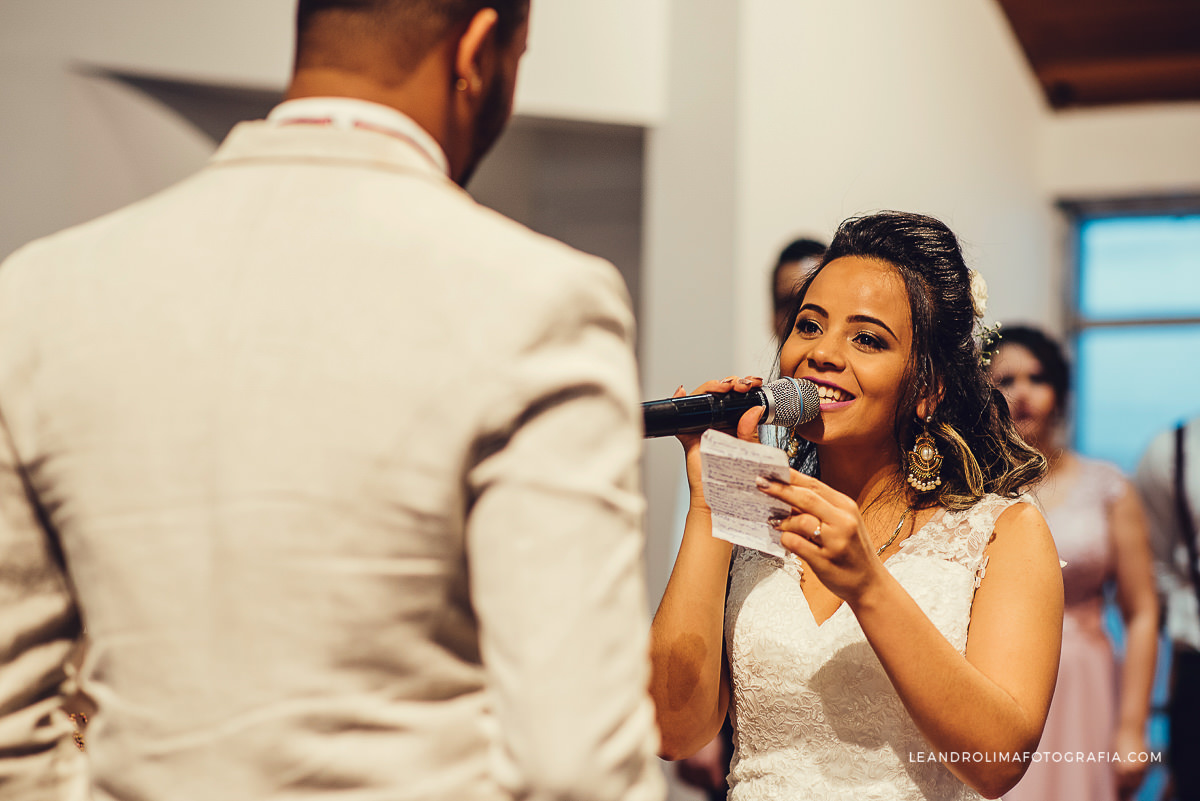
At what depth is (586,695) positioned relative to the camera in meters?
0.75

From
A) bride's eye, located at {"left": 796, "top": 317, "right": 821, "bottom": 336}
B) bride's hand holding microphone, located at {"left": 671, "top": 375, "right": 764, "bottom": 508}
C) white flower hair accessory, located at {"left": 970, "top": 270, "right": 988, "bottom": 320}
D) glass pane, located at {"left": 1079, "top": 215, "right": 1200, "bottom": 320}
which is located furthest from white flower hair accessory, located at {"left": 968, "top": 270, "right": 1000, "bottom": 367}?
glass pane, located at {"left": 1079, "top": 215, "right": 1200, "bottom": 320}

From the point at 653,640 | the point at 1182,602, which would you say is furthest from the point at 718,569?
the point at 1182,602

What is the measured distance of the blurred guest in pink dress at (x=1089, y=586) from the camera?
3070mm

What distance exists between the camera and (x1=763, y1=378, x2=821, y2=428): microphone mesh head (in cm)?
152

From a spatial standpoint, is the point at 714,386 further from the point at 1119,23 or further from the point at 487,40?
the point at 1119,23

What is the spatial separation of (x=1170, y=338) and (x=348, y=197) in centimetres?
577

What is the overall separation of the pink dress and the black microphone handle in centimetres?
194

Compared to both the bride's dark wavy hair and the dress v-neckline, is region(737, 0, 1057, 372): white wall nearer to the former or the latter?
the bride's dark wavy hair

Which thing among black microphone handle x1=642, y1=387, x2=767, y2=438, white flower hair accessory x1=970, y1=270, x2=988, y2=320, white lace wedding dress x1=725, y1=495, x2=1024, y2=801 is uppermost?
white flower hair accessory x1=970, y1=270, x2=988, y2=320

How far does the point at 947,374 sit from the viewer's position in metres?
1.74

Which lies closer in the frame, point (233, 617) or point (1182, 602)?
point (233, 617)

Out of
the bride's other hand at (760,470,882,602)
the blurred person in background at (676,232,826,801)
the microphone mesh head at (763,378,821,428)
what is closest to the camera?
the bride's other hand at (760,470,882,602)

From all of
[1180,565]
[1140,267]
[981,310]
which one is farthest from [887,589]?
[1140,267]

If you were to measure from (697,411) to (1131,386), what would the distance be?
5048mm
